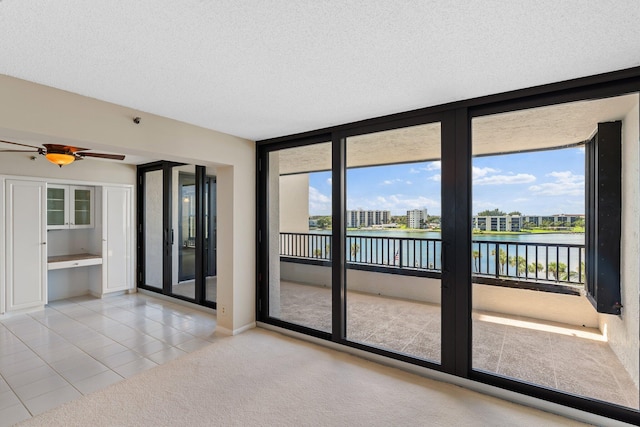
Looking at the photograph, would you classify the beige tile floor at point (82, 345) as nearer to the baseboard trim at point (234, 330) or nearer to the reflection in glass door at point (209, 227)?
the baseboard trim at point (234, 330)

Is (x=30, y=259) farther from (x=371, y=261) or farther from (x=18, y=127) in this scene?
(x=371, y=261)

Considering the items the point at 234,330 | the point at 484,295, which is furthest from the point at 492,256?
the point at 234,330

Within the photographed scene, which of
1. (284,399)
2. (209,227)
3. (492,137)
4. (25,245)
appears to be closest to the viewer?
(284,399)

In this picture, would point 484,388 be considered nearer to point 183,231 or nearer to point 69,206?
point 183,231

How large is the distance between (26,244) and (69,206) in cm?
98

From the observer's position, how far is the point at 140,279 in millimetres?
5965

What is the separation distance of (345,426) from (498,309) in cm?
303

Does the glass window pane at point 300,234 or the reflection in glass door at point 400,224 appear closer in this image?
the reflection in glass door at point 400,224

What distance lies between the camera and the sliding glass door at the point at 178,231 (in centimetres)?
502

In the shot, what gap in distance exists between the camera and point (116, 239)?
5.66 metres

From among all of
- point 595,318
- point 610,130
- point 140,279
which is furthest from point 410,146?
point 140,279

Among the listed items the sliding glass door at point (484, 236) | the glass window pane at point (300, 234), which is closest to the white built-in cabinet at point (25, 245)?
the sliding glass door at point (484, 236)

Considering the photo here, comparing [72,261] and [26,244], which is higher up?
[26,244]

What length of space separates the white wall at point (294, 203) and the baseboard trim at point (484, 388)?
1.46m
